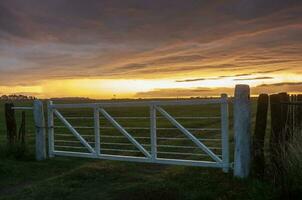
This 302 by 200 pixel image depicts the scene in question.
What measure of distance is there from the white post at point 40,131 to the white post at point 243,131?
6900 millimetres

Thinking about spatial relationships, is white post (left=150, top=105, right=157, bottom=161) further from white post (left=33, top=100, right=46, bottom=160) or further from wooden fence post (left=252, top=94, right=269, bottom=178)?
white post (left=33, top=100, right=46, bottom=160)

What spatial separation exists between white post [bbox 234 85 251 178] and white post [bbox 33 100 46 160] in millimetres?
6900

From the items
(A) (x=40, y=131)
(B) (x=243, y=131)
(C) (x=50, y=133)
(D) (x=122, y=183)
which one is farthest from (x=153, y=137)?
(A) (x=40, y=131)

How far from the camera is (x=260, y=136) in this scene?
10.7 meters

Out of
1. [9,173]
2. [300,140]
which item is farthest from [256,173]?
[9,173]

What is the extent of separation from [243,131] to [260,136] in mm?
395

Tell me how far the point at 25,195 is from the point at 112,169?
2932mm

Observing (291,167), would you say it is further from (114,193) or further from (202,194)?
(114,193)

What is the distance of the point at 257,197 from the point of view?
877cm

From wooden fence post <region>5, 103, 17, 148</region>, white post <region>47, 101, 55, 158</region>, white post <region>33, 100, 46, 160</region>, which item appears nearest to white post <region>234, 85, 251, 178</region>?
white post <region>47, 101, 55, 158</region>

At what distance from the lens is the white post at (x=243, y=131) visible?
10.8 meters

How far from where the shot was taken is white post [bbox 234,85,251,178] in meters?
10.8

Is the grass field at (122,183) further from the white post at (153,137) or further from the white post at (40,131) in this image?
the white post at (40,131)

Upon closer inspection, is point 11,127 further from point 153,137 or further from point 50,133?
point 153,137
